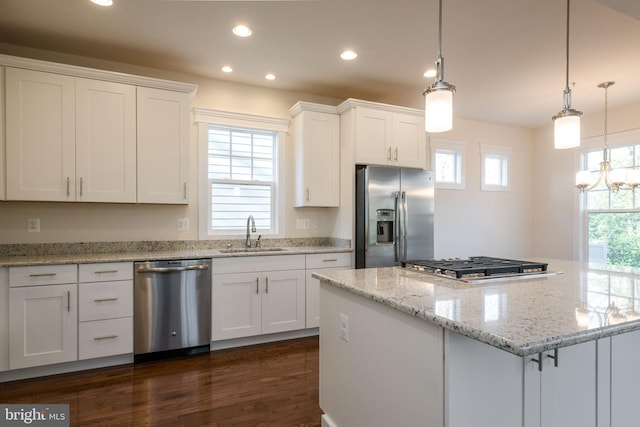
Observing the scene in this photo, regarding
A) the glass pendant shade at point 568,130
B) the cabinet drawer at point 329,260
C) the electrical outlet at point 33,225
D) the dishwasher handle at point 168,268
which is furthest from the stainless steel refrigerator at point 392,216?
the electrical outlet at point 33,225

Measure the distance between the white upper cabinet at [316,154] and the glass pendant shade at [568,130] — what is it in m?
2.30

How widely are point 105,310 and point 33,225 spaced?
3.39 feet

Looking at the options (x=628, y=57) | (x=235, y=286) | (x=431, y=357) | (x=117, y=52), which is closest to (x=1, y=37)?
(x=117, y=52)

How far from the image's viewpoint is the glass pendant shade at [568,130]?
76.1 inches

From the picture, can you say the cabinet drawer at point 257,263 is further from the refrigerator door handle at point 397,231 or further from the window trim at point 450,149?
the window trim at point 450,149

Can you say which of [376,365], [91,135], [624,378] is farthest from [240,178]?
[624,378]

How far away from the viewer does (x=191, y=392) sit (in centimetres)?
244

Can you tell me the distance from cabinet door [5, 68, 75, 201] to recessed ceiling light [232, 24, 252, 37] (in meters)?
1.42

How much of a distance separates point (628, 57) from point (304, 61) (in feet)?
9.70

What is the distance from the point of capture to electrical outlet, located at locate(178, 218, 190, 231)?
355 centimetres

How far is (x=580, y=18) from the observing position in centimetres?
255

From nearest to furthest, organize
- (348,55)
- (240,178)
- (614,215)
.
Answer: (348,55) → (240,178) → (614,215)

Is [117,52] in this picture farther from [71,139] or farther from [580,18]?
[580,18]

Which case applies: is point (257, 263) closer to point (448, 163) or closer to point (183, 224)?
point (183, 224)
